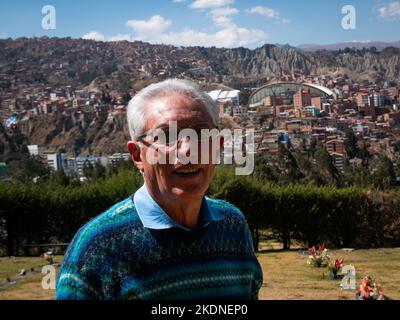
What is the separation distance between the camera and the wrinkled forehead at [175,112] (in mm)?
1396

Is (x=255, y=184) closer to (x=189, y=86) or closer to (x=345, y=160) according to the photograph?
(x=189, y=86)

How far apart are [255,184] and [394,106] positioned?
131 feet

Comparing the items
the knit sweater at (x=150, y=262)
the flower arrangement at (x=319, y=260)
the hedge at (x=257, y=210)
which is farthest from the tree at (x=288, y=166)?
the knit sweater at (x=150, y=262)

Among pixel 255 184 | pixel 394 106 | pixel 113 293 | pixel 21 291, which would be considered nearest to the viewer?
pixel 113 293

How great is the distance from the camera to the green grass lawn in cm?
873

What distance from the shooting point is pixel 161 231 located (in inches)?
54.7

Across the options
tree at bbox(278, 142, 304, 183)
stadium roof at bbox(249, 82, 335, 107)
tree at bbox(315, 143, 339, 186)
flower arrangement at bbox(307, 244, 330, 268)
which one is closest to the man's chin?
flower arrangement at bbox(307, 244, 330, 268)

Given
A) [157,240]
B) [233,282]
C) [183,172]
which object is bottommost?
[233,282]

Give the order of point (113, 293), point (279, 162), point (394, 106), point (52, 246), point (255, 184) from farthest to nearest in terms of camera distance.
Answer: point (394, 106) < point (279, 162) < point (255, 184) < point (52, 246) < point (113, 293)

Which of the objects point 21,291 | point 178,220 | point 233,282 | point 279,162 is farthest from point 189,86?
point 279,162

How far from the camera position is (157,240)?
1.38 metres

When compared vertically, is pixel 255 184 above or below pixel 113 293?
below

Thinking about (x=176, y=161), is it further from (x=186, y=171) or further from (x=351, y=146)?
(x=351, y=146)

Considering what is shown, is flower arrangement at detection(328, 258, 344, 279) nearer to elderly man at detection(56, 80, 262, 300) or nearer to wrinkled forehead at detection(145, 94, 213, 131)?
elderly man at detection(56, 80, 262, 300)
